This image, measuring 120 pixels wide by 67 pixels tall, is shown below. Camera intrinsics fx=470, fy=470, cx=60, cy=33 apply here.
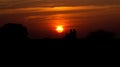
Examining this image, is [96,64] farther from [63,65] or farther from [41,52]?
[41,52]

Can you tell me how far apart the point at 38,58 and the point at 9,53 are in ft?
10.4

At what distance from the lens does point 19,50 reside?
37.8 metres

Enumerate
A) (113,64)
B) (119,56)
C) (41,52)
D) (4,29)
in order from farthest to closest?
(4,29)
(41,52)
(119,56)
(113,64)

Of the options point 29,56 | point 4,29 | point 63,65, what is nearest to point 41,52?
point 29,56

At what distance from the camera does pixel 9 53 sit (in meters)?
36.5

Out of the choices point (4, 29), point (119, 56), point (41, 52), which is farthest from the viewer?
point (4, 29)

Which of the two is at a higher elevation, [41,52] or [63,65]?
[41,52]

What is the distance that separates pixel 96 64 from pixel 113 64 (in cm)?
121

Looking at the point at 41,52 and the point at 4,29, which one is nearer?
the point at 41,52

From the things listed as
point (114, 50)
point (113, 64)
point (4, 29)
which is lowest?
point (113, 64)

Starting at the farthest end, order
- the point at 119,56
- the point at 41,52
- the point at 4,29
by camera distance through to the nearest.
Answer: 1. the point at 4,29
2. the point at 41,52
3. the point at 119,56

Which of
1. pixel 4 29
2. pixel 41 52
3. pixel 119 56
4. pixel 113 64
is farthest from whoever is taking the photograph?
pixel 4 29

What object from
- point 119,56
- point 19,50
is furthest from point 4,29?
point 119,56

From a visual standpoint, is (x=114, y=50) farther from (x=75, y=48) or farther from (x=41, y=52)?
(x=41, y=52)
